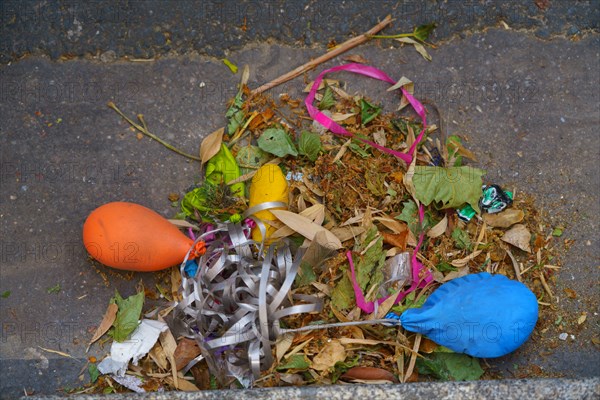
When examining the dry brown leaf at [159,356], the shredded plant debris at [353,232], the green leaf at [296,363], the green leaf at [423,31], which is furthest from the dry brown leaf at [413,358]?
the green leaf at [423,31]

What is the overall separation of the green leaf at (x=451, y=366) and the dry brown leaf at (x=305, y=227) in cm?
55

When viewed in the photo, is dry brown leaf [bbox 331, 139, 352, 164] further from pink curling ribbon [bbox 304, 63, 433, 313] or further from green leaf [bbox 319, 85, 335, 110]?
green leaf [bbox 319, 85, 335, 110]

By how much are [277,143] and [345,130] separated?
0.92ft

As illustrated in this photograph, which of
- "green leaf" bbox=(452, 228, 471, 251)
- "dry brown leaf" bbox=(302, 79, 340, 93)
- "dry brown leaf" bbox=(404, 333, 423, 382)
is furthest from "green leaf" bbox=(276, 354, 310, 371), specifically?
"dry brown leaf" bbox=(302, 79, 340, 93)

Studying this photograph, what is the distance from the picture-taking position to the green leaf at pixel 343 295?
7.58 ft

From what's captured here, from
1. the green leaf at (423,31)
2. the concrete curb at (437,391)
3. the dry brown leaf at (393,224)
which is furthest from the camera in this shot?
the green leaf at (423,31)

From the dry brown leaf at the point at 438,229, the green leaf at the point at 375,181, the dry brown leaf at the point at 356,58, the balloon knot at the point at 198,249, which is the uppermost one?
the dry brown leaf at the point at 356,58

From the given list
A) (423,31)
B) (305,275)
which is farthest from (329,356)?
(423,31)

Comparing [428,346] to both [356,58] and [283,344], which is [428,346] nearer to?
[283,344]

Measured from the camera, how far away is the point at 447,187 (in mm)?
2377

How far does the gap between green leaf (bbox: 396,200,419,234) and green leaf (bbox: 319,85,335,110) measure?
0.52 m

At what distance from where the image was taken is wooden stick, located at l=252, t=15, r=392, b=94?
260cm

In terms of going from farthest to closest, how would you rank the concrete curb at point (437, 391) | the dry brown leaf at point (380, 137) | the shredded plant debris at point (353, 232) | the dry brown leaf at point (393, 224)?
the dry brown leaf at point (380, 137) → the dry brown leaf at point (393, 224) → the shredded plant debris at point (353, 232) → the concrete curb at point (437, 391)

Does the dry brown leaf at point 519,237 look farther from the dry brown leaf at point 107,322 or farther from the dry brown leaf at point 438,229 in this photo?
the dry brown leaf at point 107,322
